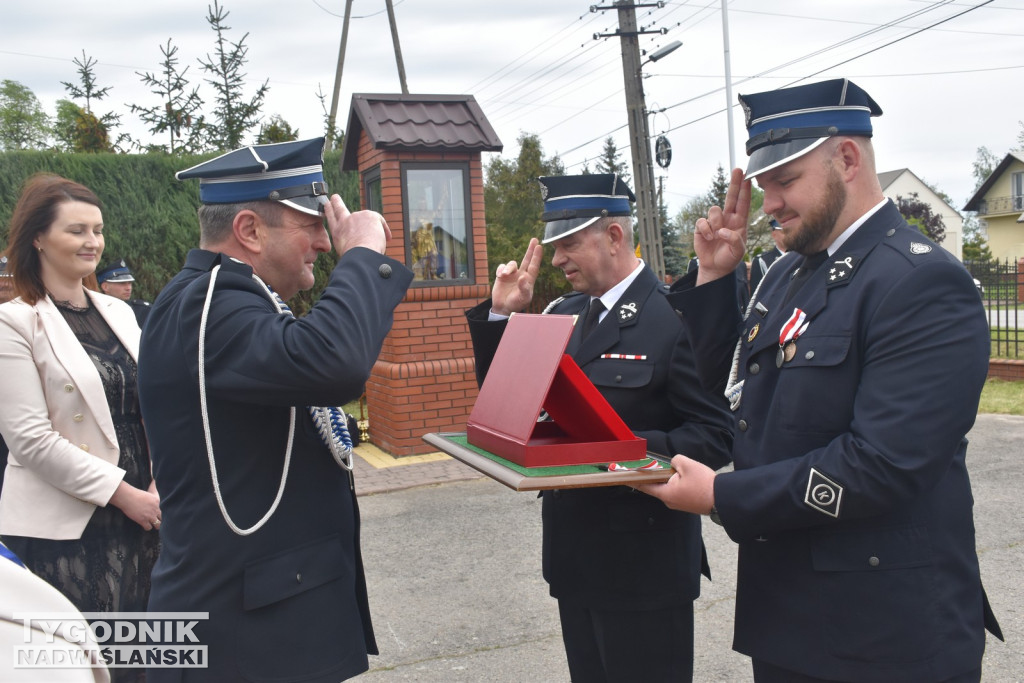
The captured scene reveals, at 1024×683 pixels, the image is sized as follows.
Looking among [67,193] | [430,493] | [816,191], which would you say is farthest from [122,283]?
[816,191]

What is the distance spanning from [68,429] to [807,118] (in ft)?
8.42

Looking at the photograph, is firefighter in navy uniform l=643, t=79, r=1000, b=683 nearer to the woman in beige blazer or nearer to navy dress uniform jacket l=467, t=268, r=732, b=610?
navy dress uniform jacket l=467, t=268, r=732, b=610

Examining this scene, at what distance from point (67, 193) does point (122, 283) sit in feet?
16.5

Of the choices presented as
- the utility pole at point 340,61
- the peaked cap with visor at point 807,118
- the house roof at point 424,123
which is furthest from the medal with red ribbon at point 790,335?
the utility pole at point 340,61

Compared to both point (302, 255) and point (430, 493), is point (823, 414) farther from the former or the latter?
point (430, 493)

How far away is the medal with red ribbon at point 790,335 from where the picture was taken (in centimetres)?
197

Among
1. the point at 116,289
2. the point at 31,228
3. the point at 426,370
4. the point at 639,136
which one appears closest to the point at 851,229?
the point at 31,228

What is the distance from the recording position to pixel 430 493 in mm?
6762

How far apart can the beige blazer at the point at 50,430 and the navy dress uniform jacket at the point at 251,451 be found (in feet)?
3.34

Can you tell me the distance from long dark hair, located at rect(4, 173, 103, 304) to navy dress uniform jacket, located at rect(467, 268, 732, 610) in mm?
1980

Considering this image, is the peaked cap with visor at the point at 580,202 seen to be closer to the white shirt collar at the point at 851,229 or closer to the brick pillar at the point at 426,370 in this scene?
the white shirt collar at the point at 851,229

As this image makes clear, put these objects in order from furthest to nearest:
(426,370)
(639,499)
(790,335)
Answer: (426,370) → (639,499) → (790,335)

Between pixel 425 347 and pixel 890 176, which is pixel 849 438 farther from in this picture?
pixel 890 176

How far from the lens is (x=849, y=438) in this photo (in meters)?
1.78
